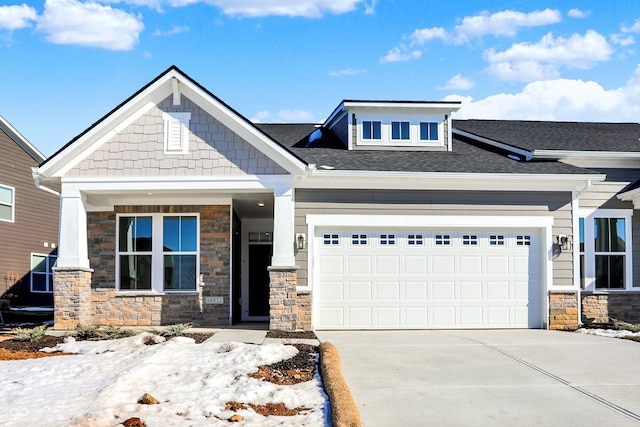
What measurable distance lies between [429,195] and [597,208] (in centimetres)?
456

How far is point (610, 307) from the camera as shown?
16.9 metres

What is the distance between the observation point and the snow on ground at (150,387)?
294 inches

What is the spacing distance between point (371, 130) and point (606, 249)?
6.48 m

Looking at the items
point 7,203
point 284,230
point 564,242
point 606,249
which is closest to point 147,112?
point 284,230

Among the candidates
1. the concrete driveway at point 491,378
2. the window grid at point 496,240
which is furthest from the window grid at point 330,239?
the window grid at point 496,240

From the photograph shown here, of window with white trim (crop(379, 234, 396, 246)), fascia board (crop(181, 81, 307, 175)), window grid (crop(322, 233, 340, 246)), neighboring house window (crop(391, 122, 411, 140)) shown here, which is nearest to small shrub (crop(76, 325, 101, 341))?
fascia board (crop(181, 81, 307, 175))

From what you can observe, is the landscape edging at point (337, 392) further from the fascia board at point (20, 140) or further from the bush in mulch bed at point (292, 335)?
the fascia board at point (20, 140)

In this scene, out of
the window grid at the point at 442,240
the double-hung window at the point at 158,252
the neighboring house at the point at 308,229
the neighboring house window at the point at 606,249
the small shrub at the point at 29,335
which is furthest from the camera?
the neighboring house window at the point at 606,249

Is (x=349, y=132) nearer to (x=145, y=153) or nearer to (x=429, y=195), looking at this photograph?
(x=429, y=195)

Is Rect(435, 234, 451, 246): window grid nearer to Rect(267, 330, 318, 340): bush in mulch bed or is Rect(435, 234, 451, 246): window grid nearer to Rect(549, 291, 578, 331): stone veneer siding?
Rect(549, 291, 578, 331): stone veneer siding

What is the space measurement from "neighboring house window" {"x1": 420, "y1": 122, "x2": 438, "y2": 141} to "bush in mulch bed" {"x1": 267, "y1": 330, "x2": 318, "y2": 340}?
6.65 meters

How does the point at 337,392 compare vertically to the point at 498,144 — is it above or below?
below

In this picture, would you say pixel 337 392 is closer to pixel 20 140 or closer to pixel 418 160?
pixel 418 160

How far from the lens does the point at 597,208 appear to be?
55.9 feet
